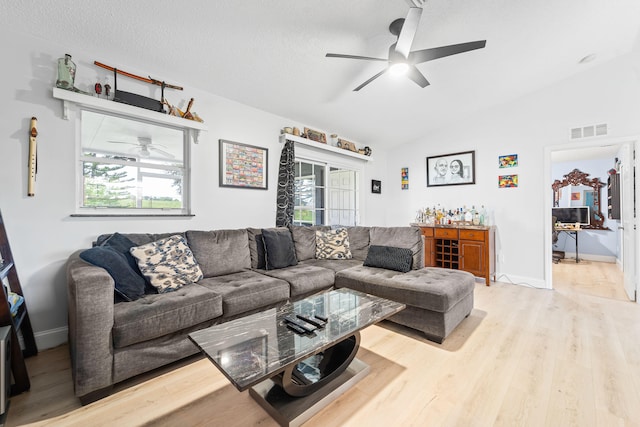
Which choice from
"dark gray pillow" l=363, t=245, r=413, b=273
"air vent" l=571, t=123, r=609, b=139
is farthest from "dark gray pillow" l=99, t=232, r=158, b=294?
"air vent" l=571, t=123, r=609, b=139

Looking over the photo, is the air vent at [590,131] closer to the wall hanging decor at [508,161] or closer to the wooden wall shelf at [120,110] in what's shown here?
the wall hanging decor at [508,161]

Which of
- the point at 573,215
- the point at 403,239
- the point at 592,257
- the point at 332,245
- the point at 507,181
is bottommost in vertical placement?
the point at 592,257

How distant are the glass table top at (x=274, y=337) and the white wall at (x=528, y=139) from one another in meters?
3.26

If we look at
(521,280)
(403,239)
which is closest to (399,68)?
(403,239)

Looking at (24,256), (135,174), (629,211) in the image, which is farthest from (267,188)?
(629,211)

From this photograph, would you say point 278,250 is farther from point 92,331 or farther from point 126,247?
point 92,331

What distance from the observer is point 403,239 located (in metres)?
3.20

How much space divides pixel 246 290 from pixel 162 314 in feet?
2.07

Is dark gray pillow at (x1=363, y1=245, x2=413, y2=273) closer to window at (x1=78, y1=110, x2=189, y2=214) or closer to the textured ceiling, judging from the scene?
the textured ceiling

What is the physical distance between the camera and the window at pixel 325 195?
4285 millimetres

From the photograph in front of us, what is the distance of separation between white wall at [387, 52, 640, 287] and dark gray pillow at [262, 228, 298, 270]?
3.06m

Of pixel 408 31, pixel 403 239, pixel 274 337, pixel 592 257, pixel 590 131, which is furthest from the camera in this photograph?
pixel 592 257

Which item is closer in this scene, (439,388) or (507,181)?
(439,388)

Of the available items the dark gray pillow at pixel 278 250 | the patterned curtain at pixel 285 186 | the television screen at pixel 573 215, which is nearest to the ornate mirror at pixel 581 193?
the television screen at pixel 573 215
